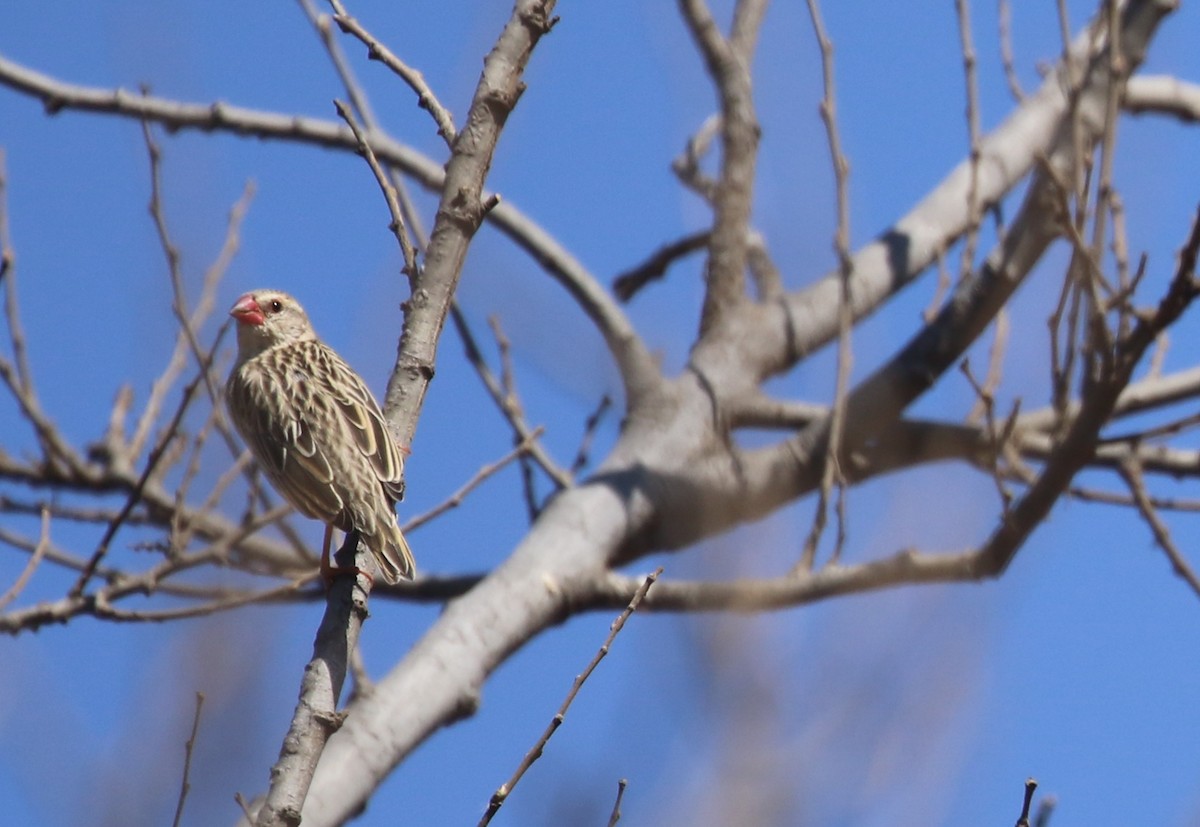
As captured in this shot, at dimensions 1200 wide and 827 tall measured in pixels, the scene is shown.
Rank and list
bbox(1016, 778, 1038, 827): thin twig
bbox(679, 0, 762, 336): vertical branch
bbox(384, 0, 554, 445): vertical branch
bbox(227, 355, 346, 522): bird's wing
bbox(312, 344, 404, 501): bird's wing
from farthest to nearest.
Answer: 1. bbox(679, 0, 762, 336): vertical branch
2. bbox(227, 355, 346, 522): bird's wing
3. bbox(312, 344, 404, 501): bird's wing
4. bbox(384, 0, 554, 445): vertical branch
5. bbox(1016, 778, 1038, 827): thin twig

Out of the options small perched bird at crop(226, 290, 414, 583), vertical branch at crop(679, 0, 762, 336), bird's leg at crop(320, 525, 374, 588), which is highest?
vertical branch at crop(679, 0, 762, 336)

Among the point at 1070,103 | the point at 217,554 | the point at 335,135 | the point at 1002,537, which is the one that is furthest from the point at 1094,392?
the point at 335,135

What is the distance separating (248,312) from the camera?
6.23 metres

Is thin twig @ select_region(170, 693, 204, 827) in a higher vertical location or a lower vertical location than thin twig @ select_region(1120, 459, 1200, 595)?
lower

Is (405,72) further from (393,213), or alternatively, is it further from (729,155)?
(729,155)

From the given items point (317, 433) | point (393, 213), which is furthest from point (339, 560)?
point (317, 433)

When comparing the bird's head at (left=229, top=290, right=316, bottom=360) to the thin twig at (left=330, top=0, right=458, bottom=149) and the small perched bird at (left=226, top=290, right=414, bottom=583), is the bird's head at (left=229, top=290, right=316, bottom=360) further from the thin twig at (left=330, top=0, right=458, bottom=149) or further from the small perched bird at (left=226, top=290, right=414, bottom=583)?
the thin twig at (left=330, top=0, right=458, bottom=149)

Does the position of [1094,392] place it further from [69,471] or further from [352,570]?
[69,471]

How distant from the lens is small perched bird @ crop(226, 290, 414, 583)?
4285mm

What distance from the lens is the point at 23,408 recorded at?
19.4 feet


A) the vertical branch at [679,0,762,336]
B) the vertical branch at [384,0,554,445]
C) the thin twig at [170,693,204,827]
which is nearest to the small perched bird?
the vertical branch at [384,0,554,445]

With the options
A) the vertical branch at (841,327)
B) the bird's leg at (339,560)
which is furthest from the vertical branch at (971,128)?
the bird's leg at (339,560)

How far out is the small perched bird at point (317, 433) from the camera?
4.29 metres

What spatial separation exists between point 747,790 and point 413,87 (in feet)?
6.27
